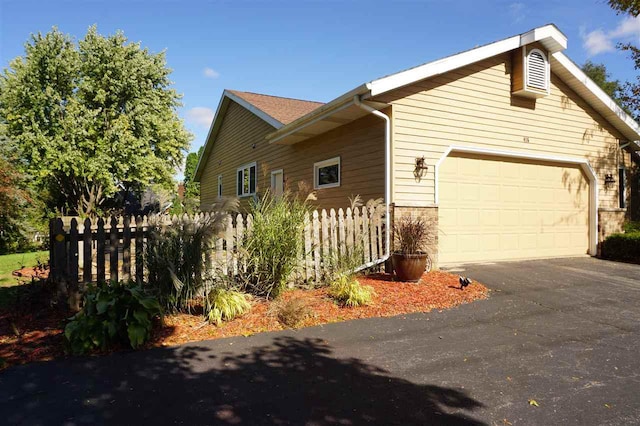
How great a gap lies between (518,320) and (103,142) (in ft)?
68.3

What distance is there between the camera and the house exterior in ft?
26.5

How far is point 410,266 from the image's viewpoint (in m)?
6.90

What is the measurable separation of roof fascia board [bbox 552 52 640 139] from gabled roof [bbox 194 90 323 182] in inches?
310

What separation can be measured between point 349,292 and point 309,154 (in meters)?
6.32

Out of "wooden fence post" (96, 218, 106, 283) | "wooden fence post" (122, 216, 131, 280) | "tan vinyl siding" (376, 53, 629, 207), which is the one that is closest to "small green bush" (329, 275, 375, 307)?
"tan vinyl siding" (376, 53, 629, 207)

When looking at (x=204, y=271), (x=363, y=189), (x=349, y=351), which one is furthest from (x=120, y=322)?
(x=363, y=189)

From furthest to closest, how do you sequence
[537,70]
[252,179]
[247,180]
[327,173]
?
1. [247,180]
2. [252,179]
3. [327,173]
4. [537,70]

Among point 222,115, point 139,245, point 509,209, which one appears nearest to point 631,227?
point 509,209

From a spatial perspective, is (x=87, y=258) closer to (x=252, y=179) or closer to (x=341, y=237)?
(x=341, y=237)

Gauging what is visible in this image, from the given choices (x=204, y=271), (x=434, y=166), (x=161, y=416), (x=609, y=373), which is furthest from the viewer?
(x=434, y=166)

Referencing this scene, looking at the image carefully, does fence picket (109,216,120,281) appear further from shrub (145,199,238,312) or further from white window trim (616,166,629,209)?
white window trim (616,166,629,209)

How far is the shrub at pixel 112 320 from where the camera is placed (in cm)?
386

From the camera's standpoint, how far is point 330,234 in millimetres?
6820

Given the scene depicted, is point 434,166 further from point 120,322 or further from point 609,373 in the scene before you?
point 120,322
